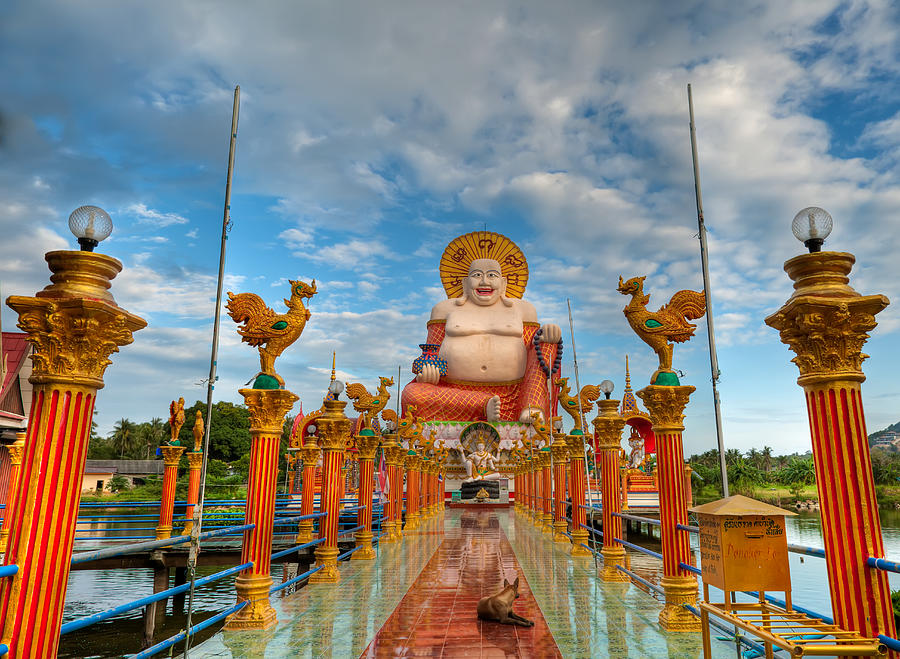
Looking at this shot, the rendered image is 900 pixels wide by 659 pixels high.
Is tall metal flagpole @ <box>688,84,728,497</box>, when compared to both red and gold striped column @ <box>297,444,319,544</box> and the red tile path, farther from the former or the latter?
red and gold striped column @ <box>297,444,319,544</box>

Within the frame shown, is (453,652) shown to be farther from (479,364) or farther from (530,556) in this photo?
(479,364)

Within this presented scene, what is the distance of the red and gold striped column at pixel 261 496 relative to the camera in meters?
6.05

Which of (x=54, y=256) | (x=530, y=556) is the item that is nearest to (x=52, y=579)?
(x=54, y=256)

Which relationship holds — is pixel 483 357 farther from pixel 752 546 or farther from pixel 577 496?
pixel 752 546

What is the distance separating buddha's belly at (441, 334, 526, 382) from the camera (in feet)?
106

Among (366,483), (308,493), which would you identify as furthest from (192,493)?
(366,483)

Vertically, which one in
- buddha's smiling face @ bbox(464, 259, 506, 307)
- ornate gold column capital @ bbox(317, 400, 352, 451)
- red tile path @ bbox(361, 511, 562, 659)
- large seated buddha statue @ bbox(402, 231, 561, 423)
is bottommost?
red tile path @ bbox(361, 511, 562, 659)

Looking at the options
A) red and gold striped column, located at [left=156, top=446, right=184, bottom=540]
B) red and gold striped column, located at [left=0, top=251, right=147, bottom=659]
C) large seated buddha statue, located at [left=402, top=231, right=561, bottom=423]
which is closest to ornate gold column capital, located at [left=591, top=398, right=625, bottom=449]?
red and gold striped column, located at [left=0, top=251, right=147, bottom=659]

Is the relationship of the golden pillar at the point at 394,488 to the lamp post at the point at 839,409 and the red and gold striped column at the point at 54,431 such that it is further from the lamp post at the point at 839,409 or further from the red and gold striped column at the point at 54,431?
the lamp post at the point at 839,409

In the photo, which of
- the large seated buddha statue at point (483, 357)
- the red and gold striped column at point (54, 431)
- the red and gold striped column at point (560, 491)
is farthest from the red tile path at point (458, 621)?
the large seated buddha statue at point (483, 357)

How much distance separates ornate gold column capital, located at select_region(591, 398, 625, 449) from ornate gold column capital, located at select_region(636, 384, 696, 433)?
290 cm

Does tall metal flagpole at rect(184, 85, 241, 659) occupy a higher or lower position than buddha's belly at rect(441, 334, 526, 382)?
lower

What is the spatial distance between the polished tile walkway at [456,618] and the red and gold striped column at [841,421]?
173 cm

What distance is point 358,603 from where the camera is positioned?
7109 millimetres
